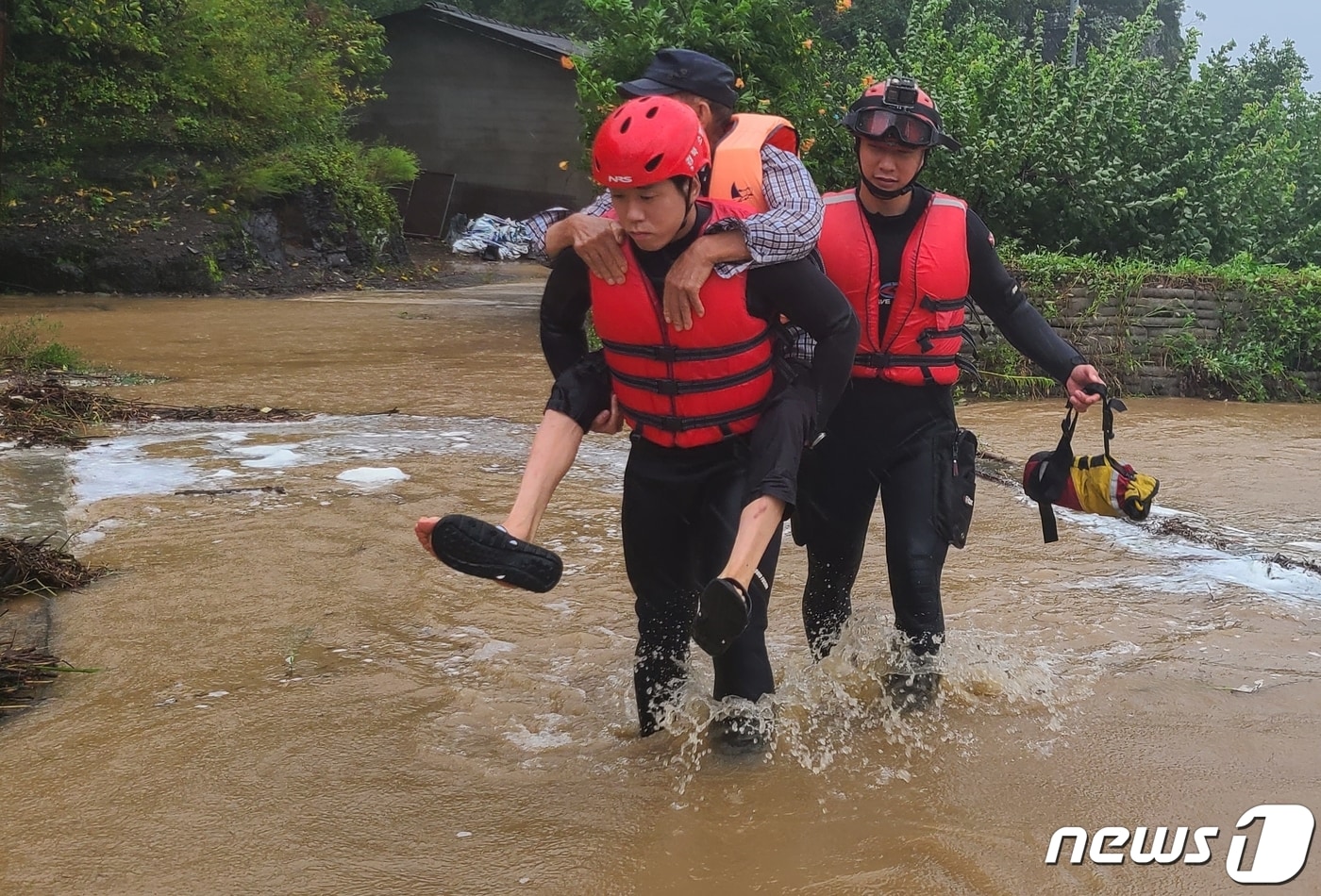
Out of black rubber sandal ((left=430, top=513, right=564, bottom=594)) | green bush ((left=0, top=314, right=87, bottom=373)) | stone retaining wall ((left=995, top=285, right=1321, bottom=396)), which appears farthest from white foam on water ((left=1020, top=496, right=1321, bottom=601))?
green bush ((left=0, top=314, right=87, bottom=373))

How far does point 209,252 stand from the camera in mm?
17531

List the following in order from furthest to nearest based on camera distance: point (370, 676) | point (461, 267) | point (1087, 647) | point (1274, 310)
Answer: point (461, 267)
point (1274, 310)
point (1087, 647)
point (370, 676)

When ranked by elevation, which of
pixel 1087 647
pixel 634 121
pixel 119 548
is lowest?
pixel 119 548

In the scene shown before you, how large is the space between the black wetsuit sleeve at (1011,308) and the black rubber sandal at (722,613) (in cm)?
156

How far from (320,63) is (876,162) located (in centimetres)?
1946

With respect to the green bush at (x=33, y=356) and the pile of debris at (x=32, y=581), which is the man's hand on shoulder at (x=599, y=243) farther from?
Result: the green bush at (x=33, y=356)

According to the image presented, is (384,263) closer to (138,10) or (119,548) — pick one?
(138,10)

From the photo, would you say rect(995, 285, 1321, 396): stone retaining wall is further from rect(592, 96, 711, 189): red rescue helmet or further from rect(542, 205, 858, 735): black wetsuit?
rect(592, 96, 711, 189): red rescue helmet

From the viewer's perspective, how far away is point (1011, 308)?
4227mm

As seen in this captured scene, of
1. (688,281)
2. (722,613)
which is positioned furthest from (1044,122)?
(722,613)

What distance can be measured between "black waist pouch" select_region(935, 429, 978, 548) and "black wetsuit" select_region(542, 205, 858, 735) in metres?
0.67

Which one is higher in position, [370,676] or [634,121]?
[634,121]

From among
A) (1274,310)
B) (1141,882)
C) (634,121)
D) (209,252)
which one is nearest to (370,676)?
(634,121)

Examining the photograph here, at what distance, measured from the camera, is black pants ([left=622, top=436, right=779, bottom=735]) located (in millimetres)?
3561
